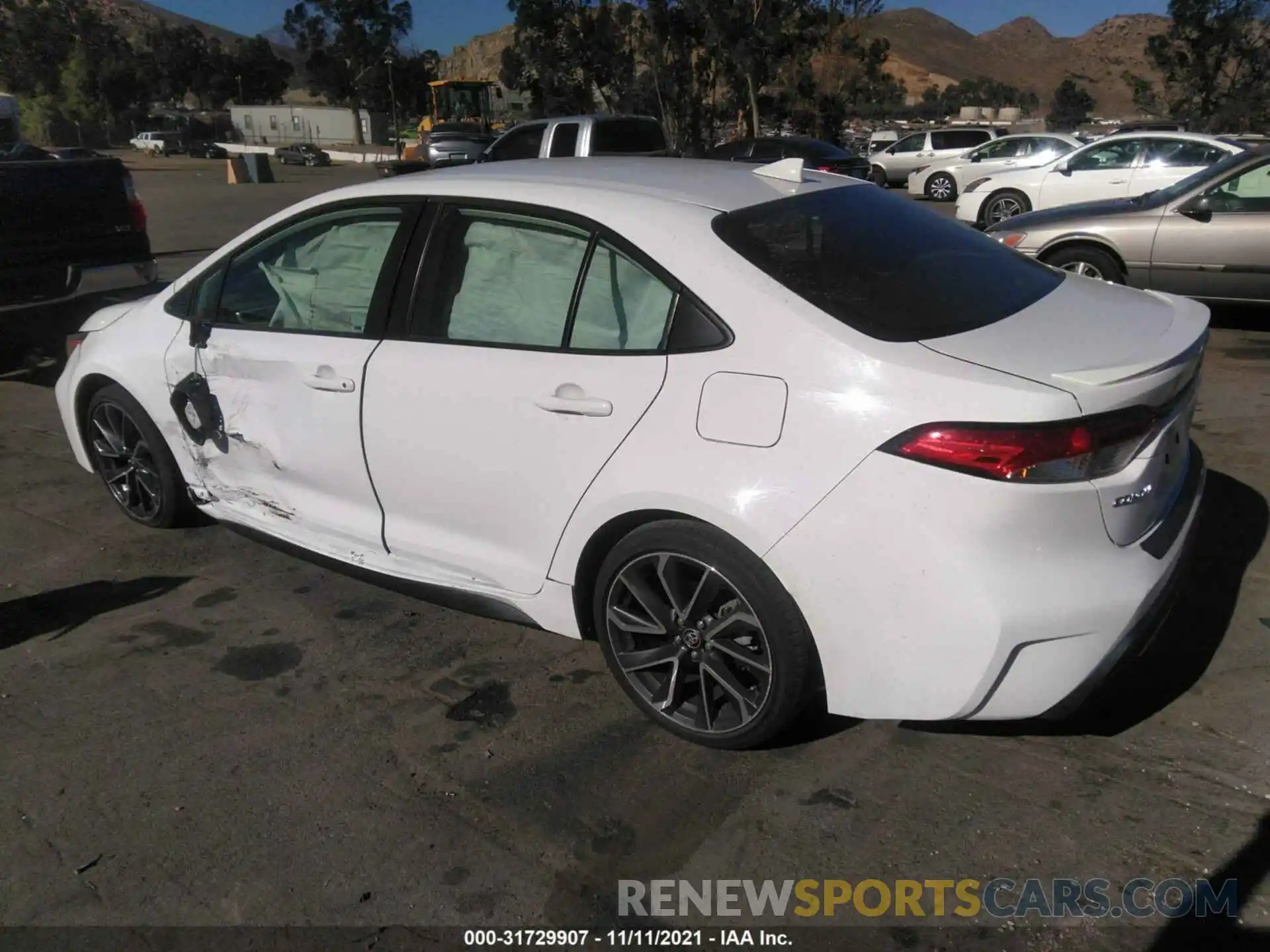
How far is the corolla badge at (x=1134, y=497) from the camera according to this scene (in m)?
2.54

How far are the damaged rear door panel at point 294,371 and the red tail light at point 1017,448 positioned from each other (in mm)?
1914

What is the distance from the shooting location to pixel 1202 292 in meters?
7.91

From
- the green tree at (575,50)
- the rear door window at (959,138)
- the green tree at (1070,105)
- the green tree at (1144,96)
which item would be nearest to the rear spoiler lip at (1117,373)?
the rear door window at (959,138)

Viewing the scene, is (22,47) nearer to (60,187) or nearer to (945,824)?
(60,187)

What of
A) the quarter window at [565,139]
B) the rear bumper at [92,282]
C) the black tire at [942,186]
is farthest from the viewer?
the black tire at [942,186]

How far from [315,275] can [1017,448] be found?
262 cm

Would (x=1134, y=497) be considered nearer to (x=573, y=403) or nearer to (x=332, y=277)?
(x=573, y=403)

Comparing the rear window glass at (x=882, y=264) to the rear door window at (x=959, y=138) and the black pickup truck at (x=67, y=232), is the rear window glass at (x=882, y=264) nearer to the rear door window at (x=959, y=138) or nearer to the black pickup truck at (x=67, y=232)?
the black pickup truck at (x=67, y=232)

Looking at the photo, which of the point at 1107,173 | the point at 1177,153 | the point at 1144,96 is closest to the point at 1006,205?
the point at 1107,173

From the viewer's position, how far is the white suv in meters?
24.6

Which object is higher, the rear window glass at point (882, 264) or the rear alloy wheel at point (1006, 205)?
the rear window glass at point (882, 264)

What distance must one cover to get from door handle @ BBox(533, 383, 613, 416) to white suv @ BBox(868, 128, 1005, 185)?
23053mm

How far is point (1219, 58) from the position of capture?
34031mm

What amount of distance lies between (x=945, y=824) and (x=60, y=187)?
7520mm
